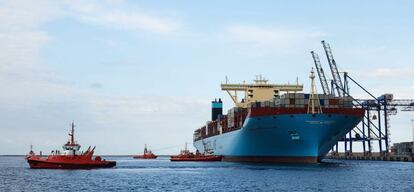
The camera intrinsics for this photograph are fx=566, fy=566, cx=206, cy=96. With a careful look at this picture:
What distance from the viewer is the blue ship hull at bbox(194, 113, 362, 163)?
85.8 metres

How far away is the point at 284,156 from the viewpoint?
92.6m

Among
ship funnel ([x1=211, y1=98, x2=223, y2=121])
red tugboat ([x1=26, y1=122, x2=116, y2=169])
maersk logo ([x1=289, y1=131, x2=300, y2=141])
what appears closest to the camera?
red tugboat ([x1=26, y1=122, x2=116, y2=169])

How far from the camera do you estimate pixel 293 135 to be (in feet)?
287

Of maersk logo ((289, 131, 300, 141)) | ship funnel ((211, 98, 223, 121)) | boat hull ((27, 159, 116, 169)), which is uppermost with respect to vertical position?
ship funnel ((211, 98, 223, 121))

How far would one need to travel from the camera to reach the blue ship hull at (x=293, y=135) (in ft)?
281

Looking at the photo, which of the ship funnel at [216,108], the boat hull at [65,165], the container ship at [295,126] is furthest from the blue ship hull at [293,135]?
the ship funnel at [216,108]

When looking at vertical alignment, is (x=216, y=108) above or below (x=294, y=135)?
above

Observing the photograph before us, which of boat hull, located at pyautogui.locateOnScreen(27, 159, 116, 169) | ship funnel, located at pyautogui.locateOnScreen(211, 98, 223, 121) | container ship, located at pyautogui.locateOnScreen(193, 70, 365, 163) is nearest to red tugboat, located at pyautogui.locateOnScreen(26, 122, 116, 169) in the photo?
boat hull, located at pyautogui.locateOnScreen(27, 159, 116, 169)

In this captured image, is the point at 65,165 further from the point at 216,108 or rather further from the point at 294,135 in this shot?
the point at 216,108

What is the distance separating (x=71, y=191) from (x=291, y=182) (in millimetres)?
22370

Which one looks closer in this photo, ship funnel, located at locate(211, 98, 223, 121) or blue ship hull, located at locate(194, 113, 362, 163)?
blue ship hull, located at locate(194, 113, 362, 163)

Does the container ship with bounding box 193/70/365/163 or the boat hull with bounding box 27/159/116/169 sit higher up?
the container ship with bounding box 193/70/365/163

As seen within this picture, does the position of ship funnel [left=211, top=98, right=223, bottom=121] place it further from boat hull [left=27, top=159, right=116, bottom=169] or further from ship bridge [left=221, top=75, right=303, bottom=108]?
boat hull [left=27, top=159, right=116, bottom=169]

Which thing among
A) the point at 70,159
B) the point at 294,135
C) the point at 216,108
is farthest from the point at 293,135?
the point at 216,108
